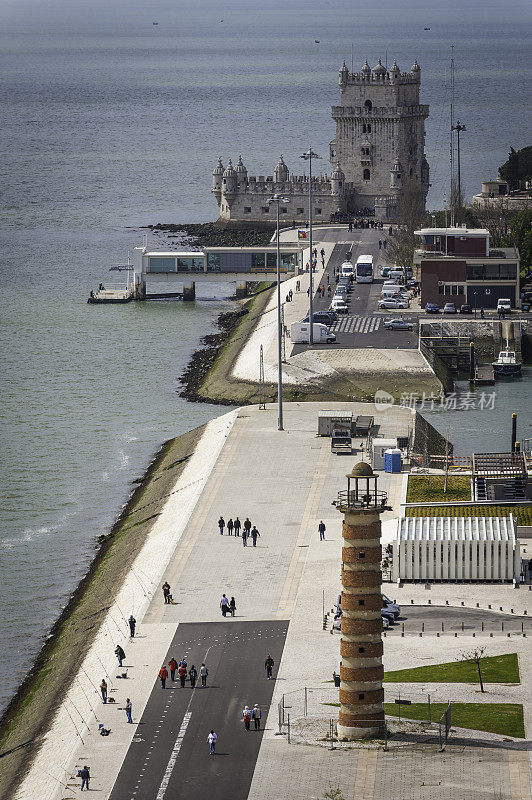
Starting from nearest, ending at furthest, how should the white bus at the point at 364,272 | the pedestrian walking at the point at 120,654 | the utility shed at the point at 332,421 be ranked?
the pedestrian walking at the point at 120,654 → the utility shed at the point at 332,421 → the white bus at the point at 364,272

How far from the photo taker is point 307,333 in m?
112

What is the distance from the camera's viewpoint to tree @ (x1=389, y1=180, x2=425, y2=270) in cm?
13600

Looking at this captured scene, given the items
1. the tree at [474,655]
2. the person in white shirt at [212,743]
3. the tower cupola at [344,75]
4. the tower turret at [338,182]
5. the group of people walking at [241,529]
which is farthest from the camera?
the tower cupola at [344,75]

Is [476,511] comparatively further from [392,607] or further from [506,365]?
[506,365]

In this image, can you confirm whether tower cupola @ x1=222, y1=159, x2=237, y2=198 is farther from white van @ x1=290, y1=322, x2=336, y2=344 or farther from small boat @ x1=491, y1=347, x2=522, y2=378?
small boat @ x1=491, y1=347, x2=522, y2=378

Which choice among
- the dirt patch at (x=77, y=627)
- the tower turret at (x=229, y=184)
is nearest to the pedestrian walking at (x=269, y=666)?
the dirt patch at (x=77, y=627)

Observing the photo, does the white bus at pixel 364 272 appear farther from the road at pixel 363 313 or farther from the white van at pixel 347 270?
the white van at pixel 347 270

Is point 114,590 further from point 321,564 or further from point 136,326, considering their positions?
point 136,326

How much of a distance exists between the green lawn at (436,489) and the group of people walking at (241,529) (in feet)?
23.3

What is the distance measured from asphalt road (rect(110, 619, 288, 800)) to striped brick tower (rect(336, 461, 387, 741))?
3.62m

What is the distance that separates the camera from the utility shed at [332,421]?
8794 centimetres

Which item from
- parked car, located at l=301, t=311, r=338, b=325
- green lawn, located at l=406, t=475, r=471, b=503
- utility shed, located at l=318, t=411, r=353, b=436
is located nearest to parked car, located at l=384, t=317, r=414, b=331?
parked car, located at l=301, t=311, r=338, b=325

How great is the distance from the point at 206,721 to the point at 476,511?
22.2 metres

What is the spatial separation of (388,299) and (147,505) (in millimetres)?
43875
